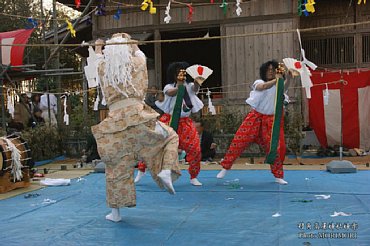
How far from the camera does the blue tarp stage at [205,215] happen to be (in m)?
3.19

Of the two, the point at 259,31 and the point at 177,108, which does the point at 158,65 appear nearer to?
the point at 259,31

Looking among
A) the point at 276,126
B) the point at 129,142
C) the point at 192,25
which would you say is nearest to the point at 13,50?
the point at 192,25

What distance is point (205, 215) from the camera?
154 inches

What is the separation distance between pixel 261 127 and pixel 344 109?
3676 millimetres

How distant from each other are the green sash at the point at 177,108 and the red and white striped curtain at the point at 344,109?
3973 millimetres

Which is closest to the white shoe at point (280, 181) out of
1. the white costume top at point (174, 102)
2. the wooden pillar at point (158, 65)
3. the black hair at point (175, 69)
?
the white costume top at point (174, 102)

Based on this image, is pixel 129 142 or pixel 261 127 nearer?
pixel 129 142

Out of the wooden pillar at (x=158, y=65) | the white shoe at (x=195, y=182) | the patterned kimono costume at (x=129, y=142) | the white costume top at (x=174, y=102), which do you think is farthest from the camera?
the wooden pillar at (x=158, y=65)

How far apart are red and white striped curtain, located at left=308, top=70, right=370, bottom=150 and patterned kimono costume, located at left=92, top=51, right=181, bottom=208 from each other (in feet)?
17.6

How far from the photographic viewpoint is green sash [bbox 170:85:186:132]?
5266 millimetres

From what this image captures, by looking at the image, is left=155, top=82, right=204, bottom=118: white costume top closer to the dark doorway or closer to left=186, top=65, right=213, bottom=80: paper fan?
left=186, top=65, right=213, bottom=80: paper fan

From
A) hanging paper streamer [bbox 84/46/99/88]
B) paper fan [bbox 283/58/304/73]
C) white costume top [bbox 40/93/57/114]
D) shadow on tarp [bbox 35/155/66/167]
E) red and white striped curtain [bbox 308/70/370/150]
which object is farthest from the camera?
white costume top [bbox 40/93/57/114]

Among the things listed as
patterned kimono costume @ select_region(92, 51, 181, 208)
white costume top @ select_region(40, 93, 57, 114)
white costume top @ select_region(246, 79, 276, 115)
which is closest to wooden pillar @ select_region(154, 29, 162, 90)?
white costume top @ select_region(40, 93, 57, 114)

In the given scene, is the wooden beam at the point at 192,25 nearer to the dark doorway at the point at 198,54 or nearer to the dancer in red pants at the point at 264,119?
the dark doorway at the point at 198,54
